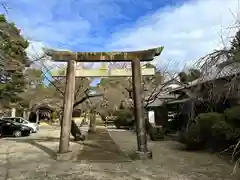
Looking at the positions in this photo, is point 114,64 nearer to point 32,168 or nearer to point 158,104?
point 32,168

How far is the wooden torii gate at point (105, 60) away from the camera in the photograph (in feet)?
36.9

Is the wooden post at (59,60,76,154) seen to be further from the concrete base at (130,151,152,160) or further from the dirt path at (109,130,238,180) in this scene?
the dirt path at (109,130,238,180)

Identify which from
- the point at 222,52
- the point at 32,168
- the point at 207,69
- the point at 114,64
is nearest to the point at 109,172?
the point at 32,168

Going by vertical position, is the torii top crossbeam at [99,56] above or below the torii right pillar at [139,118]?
above

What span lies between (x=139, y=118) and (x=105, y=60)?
285 cm

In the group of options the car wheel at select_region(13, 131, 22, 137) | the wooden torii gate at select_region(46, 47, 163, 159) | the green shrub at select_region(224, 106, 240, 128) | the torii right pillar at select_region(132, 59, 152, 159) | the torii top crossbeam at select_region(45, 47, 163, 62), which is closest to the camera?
the green shrub at select_region(224, 106, 240, 128)

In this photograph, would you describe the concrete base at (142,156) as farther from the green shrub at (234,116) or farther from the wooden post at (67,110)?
the green shrub at (234,116)

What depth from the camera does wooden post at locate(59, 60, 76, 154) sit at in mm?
11173

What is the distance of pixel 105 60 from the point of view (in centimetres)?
1208

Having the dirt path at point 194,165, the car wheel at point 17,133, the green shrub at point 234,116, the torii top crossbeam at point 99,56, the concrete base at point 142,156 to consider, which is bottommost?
the dirt path at point 194,165

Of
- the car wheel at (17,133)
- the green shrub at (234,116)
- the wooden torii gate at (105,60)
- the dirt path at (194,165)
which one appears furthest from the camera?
the car wheel at (17,133)

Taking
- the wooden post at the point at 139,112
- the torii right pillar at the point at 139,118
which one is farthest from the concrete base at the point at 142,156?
the wooden post at the point at 139,112

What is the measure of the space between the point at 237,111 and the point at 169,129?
42.4ft

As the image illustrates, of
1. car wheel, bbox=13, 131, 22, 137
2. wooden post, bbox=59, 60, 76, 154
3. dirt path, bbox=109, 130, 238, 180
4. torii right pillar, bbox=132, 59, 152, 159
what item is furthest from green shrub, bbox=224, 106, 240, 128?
car wheel, bbox=13, 131, 22, 137
